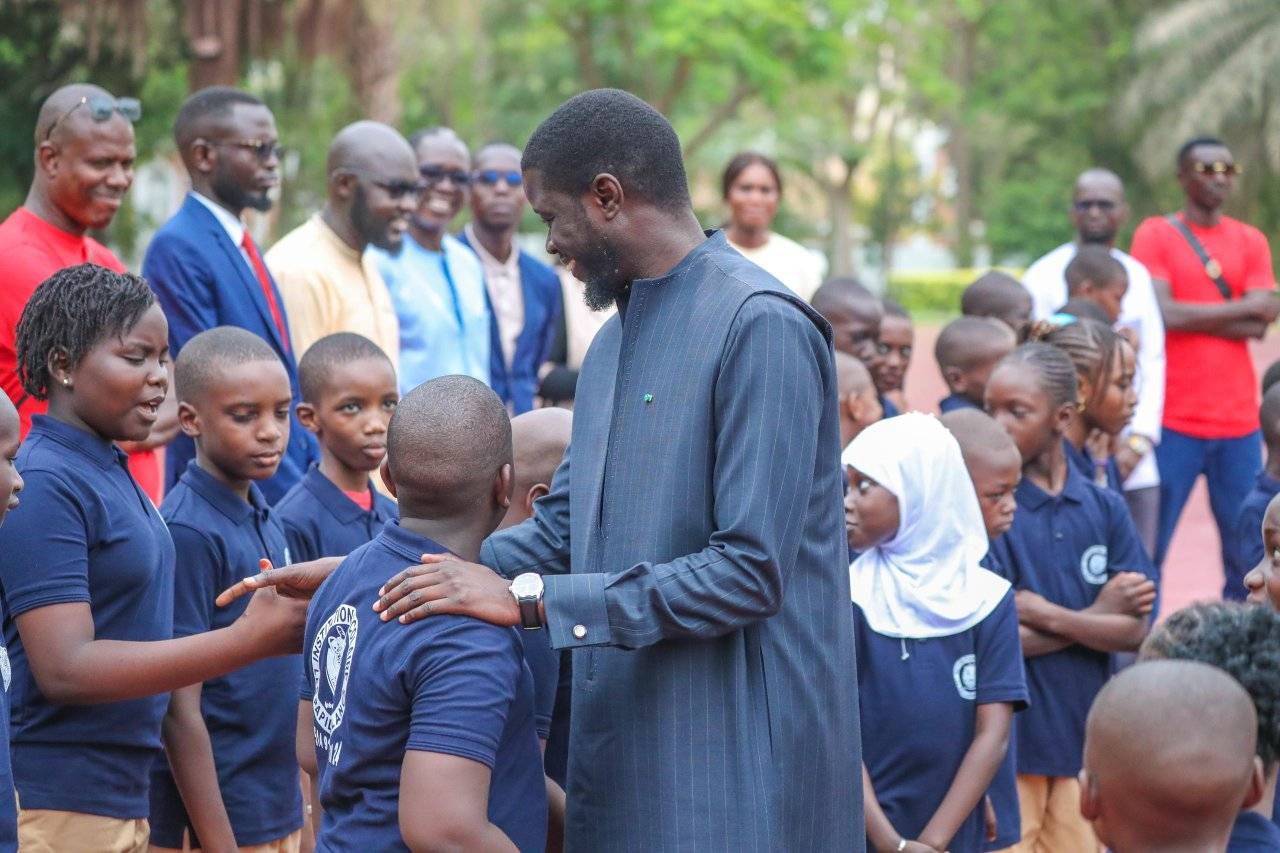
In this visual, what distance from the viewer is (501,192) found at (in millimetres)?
7586

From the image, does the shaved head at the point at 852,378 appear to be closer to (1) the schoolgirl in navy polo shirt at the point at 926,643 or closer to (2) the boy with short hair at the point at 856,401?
(2) the boy with short hair at the point at 856,401

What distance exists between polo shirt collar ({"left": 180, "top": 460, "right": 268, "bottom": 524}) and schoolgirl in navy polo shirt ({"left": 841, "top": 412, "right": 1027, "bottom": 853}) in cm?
159

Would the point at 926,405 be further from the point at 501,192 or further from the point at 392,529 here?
the point at 392,529

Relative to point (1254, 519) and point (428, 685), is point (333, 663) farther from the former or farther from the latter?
point (1254, 519)

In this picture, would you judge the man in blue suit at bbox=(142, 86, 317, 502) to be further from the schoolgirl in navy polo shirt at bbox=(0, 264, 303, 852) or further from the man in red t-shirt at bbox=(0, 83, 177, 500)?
the schoolgirl in navy polo shirt at bbox=(0, 264, 303, 852)

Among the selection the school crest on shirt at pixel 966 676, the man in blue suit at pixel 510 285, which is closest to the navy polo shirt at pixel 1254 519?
the school crest on shirt at pixel 966 676

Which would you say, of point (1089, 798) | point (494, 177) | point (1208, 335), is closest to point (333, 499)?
point (1089, 798)

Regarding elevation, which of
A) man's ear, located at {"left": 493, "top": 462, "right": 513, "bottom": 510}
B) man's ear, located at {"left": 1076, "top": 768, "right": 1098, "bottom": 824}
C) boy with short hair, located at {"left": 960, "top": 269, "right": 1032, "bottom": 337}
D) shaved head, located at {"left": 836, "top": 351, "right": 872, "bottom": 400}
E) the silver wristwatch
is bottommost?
man's ear, located at {"left": 1076, "top": 768, "right": 1098, "bottom": 824}

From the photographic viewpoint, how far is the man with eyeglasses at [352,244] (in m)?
5.96

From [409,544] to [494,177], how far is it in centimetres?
489

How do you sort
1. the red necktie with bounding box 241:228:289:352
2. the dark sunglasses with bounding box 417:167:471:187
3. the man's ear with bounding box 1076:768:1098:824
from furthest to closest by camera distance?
the dark sunglasses with bounding box 417:167:471:187, the red necktie with bounding box 241:228:289:352, the man's ear with bounding box 1076:768:1098:824

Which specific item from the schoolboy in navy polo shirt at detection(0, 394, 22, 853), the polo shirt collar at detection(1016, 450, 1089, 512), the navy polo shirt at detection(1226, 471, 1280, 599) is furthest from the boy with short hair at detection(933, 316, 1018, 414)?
the schoolboy in navy polo shirt at detection(0, 394, 22, 853)

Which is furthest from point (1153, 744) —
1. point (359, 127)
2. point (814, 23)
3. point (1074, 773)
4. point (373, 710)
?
point (814, 23)

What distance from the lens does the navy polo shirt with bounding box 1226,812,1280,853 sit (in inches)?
99.8
